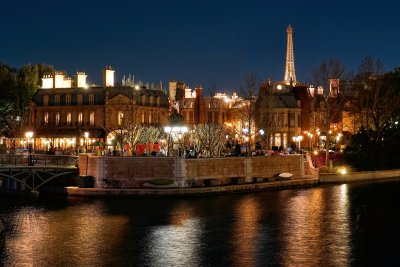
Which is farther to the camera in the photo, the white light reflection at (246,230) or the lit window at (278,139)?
the lit window at (278,139)

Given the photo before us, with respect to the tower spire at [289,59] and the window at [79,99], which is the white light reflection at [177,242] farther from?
the tower spire at [289,59]

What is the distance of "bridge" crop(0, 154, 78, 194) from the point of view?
5816cm

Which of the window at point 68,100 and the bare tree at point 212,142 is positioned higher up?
the window at point 68,100

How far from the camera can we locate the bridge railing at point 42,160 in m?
60.3

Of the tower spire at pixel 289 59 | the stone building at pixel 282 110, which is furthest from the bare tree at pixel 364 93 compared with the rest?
the tower spire at pixel 289 59

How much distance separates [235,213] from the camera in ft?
161

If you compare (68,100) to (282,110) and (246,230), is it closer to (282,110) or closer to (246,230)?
(282,110)

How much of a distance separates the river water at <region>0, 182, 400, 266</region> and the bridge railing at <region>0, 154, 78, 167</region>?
398 centimetres

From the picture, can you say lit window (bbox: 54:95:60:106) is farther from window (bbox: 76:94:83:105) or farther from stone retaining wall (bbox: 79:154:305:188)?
stone retaining wall (bbox: 79:154:305:188)

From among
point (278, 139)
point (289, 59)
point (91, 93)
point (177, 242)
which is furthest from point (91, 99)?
point (289, 59)

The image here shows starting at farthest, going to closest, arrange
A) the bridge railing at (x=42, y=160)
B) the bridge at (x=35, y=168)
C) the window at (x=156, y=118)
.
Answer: the window at (x=156, y=118), the bridge railing at (x=42, y=160), the bridge at (x=35, y=168)

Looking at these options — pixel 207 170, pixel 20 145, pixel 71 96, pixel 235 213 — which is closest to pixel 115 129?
pixel 71 96

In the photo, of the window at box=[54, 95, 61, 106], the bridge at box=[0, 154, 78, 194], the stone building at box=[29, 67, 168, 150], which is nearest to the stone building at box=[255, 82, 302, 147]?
the stone building at box=[29, 67, 168, 150]

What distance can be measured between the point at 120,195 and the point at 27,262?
78.0 feet
